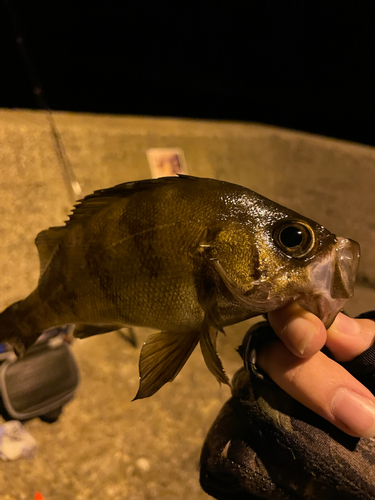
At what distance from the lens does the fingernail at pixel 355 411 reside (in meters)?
0.64

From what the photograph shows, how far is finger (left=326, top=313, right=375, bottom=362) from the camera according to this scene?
81 centimetres

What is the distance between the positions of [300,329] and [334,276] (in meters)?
0.12

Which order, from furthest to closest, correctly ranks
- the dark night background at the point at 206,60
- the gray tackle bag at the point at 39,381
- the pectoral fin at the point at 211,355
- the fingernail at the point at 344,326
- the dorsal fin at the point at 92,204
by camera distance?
1. the dark night background at the point at 206,60
2. the gray tackle bag at the point at 39,381
3. the fingernail at the point at 344,326
4. the dorsal fin at the point at 92,204
5. the pectoral fin at the point at 211,355

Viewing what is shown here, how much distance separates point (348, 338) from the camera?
816 millimetres

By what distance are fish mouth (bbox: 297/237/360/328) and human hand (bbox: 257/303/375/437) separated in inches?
1.8

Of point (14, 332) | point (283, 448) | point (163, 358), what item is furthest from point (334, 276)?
point (14, 332)

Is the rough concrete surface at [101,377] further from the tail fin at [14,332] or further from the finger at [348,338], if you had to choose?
the finger at [348,338]

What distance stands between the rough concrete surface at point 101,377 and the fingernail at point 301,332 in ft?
3.53

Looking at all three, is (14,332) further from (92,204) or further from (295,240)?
(295,240)

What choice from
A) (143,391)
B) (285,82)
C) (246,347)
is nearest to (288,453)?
(246,347)

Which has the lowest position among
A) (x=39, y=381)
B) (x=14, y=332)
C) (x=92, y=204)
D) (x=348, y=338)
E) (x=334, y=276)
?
(x=39, y=381)

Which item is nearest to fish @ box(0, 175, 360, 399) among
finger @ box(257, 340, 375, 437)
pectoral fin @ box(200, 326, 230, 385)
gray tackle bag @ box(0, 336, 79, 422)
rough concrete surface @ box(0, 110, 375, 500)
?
pectoral fin @ box(200, 326, 230, 385)

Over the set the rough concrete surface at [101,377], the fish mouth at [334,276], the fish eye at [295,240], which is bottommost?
the rough concrete surface at [101,377]

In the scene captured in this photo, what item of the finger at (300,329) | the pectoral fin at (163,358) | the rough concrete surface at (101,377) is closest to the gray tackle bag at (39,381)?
the rough concrete surface at (101,377)
